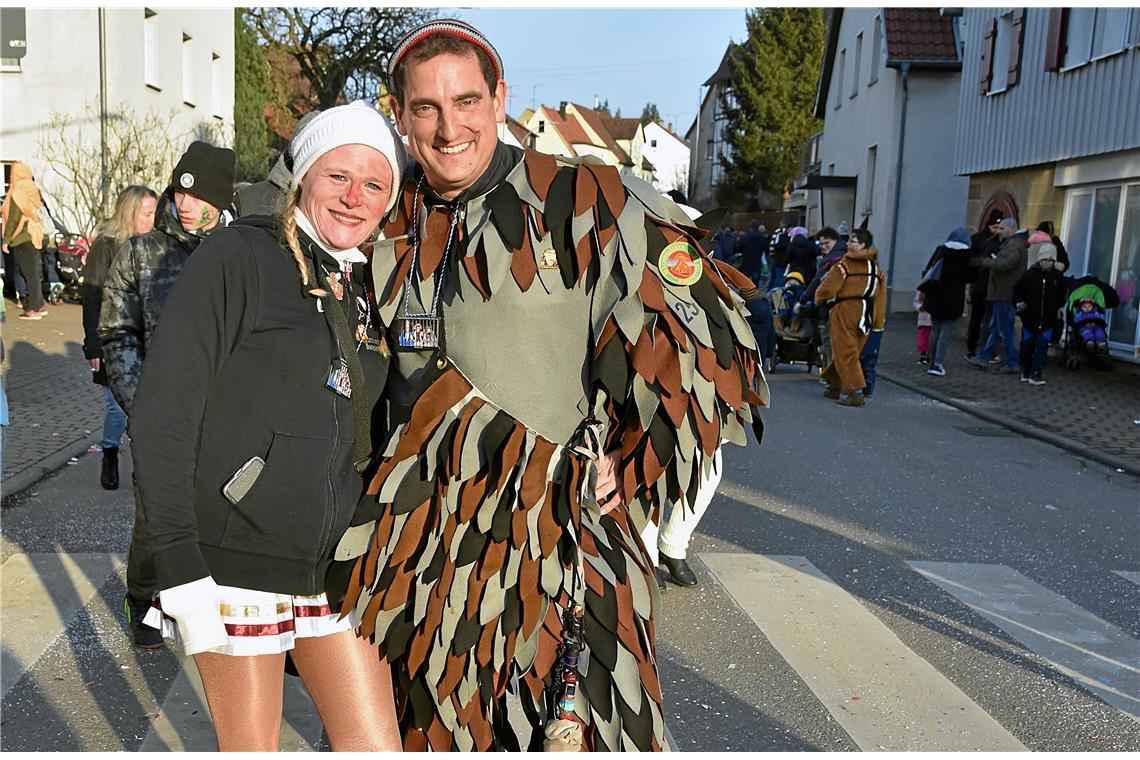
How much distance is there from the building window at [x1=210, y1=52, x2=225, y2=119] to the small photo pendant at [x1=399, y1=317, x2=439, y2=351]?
25.2m

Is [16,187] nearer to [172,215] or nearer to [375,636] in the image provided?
[172,215]

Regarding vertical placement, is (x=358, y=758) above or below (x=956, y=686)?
above

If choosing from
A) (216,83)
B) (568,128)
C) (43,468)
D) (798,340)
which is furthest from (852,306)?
(568,128)

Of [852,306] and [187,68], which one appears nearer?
[852,306]

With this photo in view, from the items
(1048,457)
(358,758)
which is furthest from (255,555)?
(1048,457)

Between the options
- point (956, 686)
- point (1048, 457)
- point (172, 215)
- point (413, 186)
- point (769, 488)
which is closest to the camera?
point (413, 186)

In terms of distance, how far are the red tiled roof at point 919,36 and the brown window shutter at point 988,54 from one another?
13.2 ft

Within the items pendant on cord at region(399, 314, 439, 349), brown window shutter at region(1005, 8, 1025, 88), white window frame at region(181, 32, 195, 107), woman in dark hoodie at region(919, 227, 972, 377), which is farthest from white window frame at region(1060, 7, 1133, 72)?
white window frame at region(181, 32, 195, 107)

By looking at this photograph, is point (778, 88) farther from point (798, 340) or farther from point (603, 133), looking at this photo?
point (603, 133)

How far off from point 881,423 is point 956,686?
6.12 meters

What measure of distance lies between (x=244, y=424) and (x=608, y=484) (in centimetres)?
74

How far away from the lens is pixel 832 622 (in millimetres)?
4691

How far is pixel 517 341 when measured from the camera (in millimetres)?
2092

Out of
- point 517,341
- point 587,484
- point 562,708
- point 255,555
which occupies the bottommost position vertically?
point 562,708
